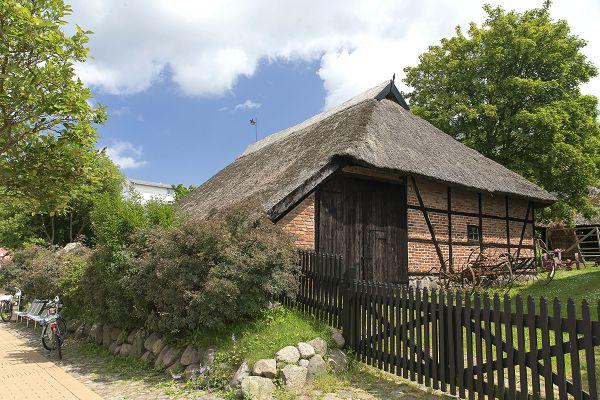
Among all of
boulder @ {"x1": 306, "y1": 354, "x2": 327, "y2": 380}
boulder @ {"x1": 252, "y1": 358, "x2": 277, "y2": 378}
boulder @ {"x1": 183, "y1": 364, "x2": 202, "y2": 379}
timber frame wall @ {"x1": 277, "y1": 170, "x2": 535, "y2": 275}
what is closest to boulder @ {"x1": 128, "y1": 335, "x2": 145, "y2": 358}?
boulder @ {"x1": 183, "y1": 364, "x2": 202, "y2": 379}

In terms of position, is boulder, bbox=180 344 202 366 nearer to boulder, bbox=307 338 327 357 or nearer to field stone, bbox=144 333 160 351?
field stone, bbox=144 333 160 351

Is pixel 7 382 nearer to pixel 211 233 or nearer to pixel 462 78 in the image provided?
pixel 211 233

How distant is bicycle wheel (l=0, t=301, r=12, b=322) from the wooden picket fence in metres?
11.4

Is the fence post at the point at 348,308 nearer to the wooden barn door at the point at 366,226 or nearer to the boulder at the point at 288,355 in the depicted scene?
the boulder at the point at 288,355

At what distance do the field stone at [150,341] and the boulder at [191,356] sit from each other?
39.4 inches

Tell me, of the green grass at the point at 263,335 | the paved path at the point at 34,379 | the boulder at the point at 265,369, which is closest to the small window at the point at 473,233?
the green grass at the point at 263,335

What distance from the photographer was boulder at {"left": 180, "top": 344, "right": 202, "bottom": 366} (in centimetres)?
650

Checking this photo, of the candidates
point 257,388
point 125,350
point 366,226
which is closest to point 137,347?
point 125,350

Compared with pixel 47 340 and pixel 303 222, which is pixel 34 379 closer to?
pixel 47 340

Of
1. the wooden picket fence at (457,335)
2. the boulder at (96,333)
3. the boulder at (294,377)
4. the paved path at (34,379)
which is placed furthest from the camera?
the boulder at (96,333)

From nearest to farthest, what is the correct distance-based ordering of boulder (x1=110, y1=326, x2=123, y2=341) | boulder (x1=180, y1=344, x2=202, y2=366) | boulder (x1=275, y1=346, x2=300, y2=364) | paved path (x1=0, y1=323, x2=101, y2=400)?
1. boulder (x1=275, y1=346, x2=300, y2=364)
2. paved path (x1=0, y1=323, x2=101, y2=400)
3. boulder (x1=180, y1=344, x2=202, y2=366)
4. boulder (x1=110, y1=326, x2=123, y2=341)

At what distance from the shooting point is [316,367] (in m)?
5.87

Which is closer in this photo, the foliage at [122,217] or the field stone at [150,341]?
the field stone at [150,341]

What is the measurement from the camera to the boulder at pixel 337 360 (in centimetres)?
609
